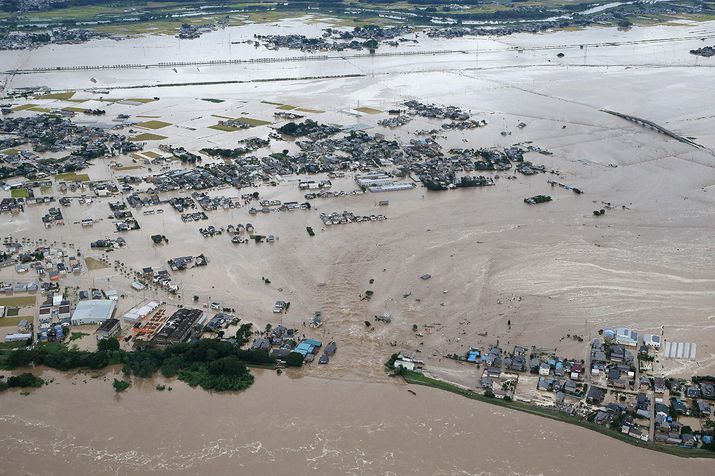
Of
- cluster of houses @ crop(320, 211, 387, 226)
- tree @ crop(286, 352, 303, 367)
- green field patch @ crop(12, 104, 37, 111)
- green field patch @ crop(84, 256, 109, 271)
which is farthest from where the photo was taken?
green field patch @ crop(12, 104, 37, 111)

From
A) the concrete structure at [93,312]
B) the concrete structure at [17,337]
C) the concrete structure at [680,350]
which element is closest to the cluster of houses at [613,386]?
the concrete structure at [680,350]

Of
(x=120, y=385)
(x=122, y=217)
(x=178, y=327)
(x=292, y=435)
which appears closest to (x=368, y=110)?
(x=122, y=217)

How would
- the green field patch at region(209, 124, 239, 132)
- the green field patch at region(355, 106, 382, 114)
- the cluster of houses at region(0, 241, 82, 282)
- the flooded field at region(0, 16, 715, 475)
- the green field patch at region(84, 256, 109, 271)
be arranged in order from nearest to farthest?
A: the flooded field at region(0, 16, 715, 475)
the cluster of houses at region(0, 241, 82, 282)
the green field patch at region(84, 256, 109, 271)
the green field patch at region(209, 124, 239, 132)
the green field patch at region(355, 106, 382, 114)

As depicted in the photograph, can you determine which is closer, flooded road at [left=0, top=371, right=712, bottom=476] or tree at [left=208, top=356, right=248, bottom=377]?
flooded road at [left=0, top=371, right=712, bottom=476]

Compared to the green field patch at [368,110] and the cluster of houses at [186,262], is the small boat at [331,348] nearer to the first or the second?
the cluster of houses at [186,262]

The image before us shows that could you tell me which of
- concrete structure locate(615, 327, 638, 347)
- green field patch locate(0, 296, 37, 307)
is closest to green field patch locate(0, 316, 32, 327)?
green field patch locate(0, 296, 37, 307)

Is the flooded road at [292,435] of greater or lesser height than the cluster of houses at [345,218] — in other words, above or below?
below

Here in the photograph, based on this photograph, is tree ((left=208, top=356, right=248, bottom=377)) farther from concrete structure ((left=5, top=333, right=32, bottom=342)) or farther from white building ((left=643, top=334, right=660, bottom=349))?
white building ((left=643, top=334, right=660, bottom=349))
